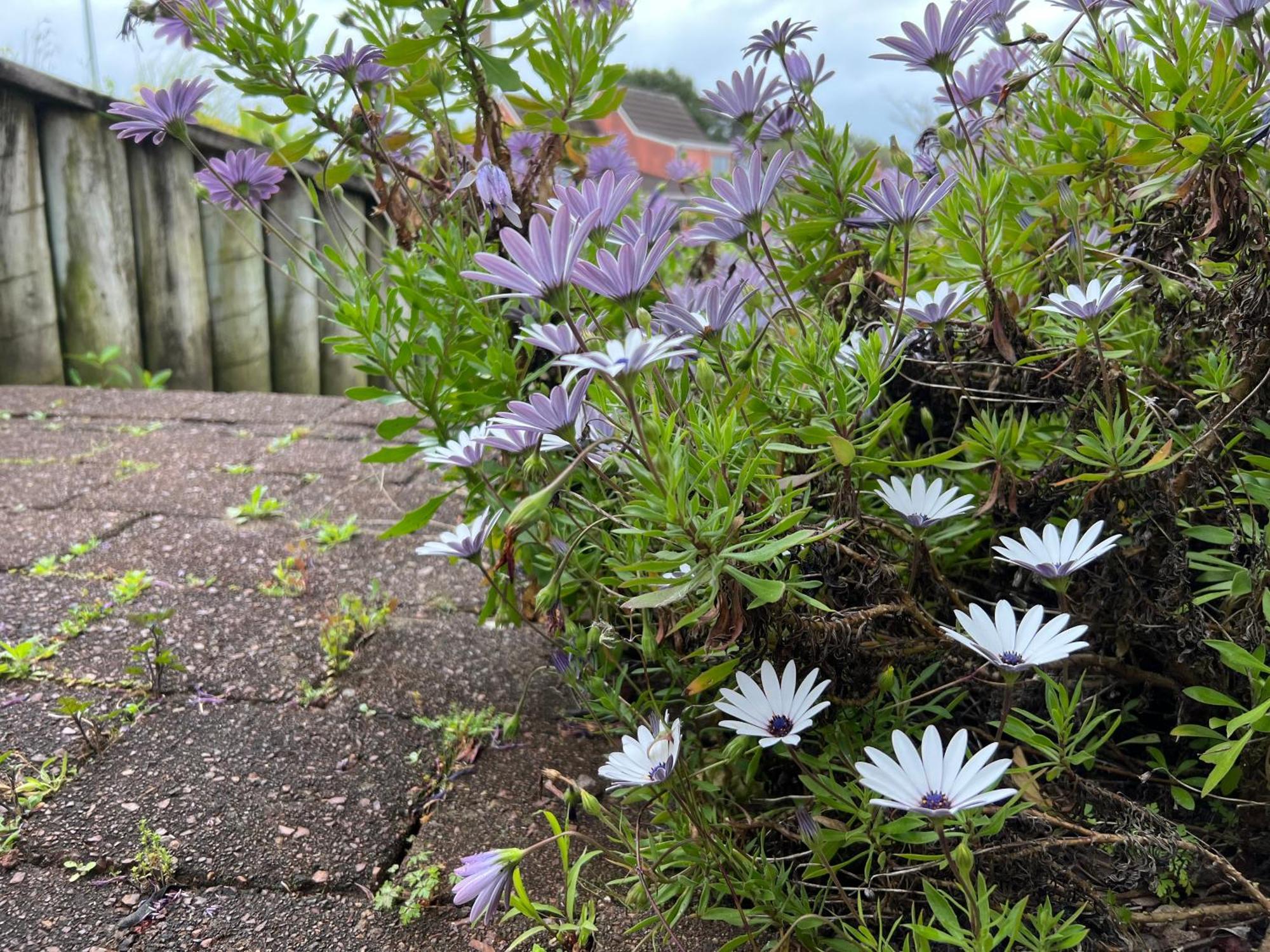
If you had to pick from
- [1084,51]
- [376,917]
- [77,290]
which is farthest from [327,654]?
[77,290]

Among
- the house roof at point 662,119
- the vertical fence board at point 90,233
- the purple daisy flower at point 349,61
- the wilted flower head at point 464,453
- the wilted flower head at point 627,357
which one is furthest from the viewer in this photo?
the house roof at point 662,119

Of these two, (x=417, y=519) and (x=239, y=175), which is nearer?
(x=417, y=519)

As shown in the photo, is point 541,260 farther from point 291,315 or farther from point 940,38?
point 291,315

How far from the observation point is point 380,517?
7.15 ft

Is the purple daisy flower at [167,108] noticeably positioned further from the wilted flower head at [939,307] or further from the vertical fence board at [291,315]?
the vertical fence board at [291,315]

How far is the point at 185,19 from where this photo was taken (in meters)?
1.20

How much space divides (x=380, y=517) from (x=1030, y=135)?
1578 mm

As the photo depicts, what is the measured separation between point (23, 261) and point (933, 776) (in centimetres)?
421

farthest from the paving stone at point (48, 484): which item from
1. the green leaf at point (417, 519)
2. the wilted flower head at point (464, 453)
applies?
the wilted flower head at point (464, 453)

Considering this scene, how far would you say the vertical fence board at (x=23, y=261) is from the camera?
11.8ft

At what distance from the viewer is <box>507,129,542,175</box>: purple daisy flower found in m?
1.59

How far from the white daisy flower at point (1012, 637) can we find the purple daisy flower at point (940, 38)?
65 centimetres

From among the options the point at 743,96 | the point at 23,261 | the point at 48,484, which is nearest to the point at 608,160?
the point at 743,96

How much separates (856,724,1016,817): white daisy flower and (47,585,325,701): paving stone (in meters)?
0.99
